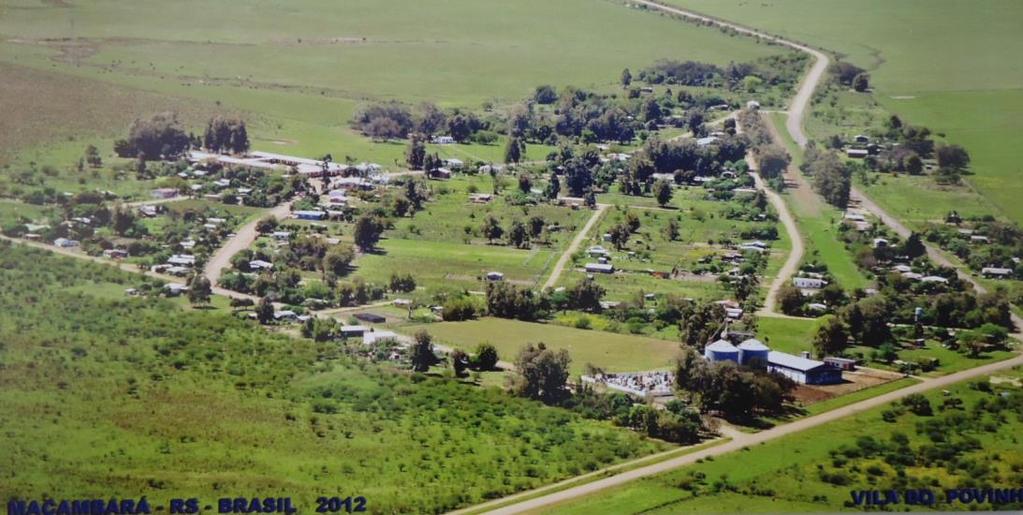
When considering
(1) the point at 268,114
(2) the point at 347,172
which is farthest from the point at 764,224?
(1) the point at 268,114

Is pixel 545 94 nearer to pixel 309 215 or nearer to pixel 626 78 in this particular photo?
pixel 626 78

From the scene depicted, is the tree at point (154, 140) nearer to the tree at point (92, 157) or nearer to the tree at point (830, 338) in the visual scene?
the tree at point (92, 157)

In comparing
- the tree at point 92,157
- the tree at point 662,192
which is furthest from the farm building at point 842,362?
the tree at point 92,157

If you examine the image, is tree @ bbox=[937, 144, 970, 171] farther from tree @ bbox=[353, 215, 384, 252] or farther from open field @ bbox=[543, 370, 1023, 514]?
tree @ bbox=[353, 215, 384, 252]

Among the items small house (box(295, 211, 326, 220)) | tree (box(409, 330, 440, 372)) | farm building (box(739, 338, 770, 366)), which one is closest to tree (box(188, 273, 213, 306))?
small house (box(295, 211, 326, 220))

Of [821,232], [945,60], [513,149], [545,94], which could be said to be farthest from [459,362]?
[945,60]

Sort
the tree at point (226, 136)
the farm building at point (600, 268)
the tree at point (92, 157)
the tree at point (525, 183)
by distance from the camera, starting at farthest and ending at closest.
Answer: the tree at point (525, 183), the tree at point (226, 136), the tree at point (92, 157), the farm building at point (600, 268)
